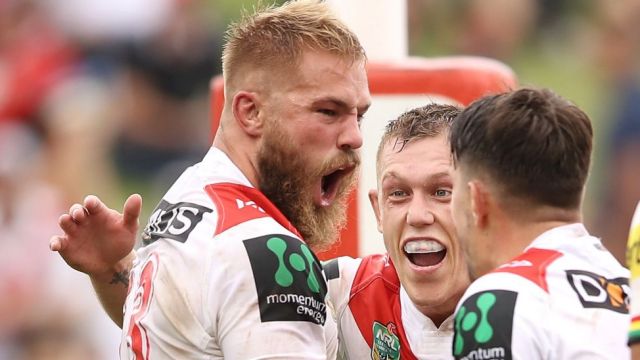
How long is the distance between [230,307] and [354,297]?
104 cm

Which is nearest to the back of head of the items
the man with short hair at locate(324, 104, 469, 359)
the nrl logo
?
the man with short hair at locate(324, 104, 469, 359)

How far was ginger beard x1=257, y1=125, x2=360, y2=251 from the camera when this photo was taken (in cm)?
377

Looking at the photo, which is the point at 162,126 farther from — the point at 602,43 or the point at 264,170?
the point at 264,170

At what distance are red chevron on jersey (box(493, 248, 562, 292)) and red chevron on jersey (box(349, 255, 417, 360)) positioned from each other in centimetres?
120

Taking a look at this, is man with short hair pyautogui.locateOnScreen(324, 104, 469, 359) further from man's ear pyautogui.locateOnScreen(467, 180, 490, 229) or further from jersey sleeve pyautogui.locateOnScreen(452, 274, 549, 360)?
jersey sleeve pyautogui.locateOnScreen(452, 274, 549, 360)

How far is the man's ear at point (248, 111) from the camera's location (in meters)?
3.79

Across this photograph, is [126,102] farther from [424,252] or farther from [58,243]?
[424,252]

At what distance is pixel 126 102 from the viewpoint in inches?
361

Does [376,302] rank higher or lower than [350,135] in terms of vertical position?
lower

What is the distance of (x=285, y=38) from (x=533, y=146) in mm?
1011

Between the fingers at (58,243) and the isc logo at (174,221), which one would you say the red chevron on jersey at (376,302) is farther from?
the fingers at (58,243)

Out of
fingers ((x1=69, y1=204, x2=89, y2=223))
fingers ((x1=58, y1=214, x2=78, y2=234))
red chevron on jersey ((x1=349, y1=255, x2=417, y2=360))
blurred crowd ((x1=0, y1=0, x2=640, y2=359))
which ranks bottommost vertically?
blurred crowd ((x1=0, y1=0, x2=640, y2=359))

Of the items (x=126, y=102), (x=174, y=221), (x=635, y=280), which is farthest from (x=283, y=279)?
(x=126, y=102)

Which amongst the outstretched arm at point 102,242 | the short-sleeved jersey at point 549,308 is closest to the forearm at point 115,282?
the outstretched arm at point 102,242
